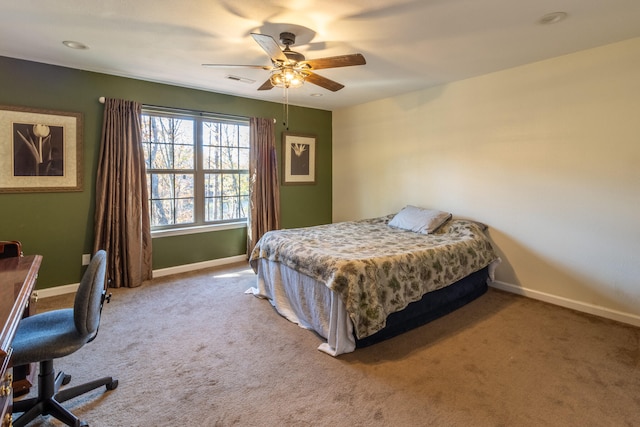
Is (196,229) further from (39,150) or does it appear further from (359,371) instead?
(359,371)

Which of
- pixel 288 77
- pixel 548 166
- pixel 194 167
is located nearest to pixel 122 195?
pixel 194 167

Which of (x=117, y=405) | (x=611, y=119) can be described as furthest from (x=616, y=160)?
(x=117, y=405)

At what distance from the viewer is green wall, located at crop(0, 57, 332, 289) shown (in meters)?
3.27

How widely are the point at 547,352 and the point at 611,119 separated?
210 centimetres

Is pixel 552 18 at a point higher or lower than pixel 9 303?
higher

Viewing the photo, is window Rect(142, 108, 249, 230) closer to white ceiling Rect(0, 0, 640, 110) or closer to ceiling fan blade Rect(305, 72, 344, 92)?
white ceiling Rect(0, 0, 640, 110)

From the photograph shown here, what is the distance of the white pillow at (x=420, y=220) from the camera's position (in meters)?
3.90

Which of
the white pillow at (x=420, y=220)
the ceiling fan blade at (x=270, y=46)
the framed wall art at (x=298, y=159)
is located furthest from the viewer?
the framed wall art at (x=298, y=159)

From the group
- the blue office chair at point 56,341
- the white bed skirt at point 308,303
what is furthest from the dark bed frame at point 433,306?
the blue office chair at point 56,341

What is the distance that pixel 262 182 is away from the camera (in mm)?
4848

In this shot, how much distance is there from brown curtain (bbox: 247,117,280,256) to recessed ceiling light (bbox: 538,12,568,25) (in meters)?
3.41

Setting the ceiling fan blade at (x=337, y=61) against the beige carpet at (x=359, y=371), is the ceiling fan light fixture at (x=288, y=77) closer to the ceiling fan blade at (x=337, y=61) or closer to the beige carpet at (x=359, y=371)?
the ceiling fan blade at (x=337, y=61)

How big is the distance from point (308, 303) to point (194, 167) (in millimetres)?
2629

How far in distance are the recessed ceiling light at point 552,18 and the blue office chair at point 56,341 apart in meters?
3.29
